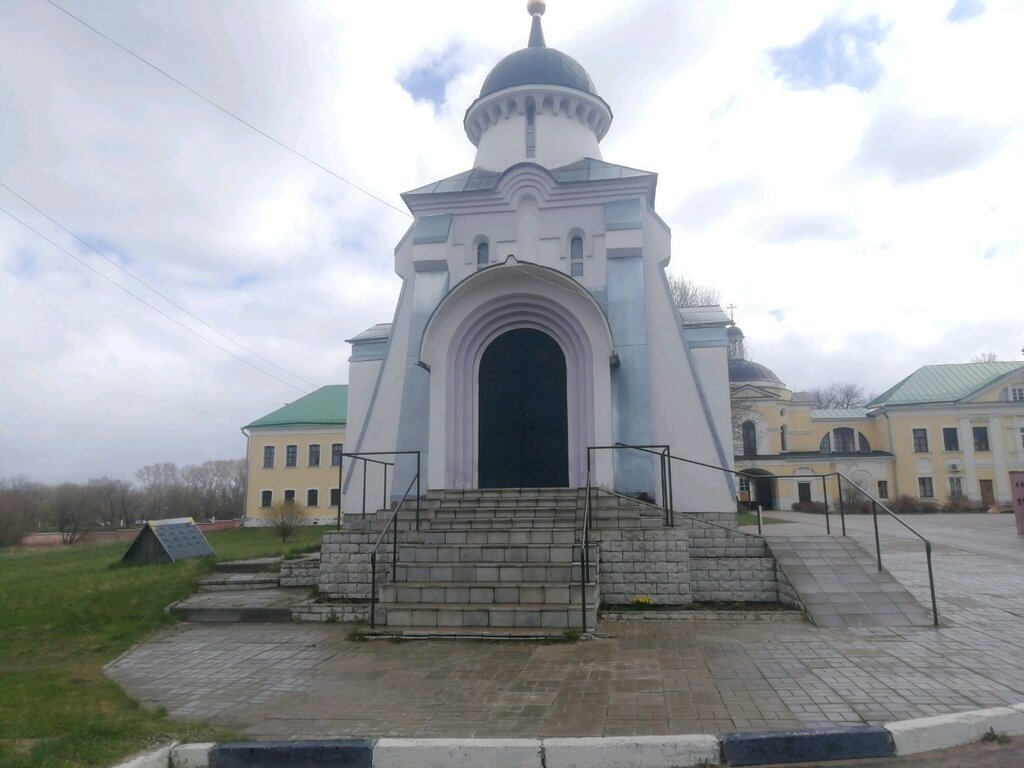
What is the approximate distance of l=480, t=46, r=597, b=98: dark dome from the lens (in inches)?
593

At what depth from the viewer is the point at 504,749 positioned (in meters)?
4.36

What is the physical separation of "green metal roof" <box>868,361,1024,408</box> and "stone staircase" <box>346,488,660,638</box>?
41.1 metres

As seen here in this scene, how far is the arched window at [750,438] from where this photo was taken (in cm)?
4691

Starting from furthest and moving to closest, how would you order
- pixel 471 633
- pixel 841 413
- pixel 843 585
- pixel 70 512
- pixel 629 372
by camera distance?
pixel 841 413
pixel 70 512
pixel 629 372
pixel 843 585
pixel 471 633

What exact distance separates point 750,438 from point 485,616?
4266 cm

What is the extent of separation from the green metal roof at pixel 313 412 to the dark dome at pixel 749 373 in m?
25.8

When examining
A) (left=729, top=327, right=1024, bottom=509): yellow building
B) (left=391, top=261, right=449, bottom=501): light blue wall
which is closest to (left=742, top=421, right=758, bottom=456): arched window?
(left=729, top=327, right=1024, bottom=509): yellow building

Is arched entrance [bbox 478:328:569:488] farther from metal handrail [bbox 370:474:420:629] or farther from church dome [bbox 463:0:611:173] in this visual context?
church dome [bbox 463:0:611:173]

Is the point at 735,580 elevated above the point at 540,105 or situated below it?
below

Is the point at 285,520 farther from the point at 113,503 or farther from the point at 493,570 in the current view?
the point at 113,503

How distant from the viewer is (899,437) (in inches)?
1708

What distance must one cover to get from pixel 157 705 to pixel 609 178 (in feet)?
36.5

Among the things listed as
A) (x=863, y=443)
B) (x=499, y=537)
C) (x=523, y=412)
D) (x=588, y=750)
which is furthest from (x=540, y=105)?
(x=863, y=443)

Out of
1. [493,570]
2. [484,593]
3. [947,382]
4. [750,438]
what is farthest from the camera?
[750,438]
